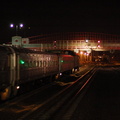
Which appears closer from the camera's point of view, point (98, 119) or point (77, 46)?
point (98, 119)

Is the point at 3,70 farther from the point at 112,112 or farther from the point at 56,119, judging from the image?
the point at 112,112

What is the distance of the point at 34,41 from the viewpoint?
287 ft

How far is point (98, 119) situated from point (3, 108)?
4.05 metres

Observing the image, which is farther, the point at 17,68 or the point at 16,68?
the point at 17,68

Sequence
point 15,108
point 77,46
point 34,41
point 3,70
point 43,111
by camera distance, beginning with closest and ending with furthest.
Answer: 1. point 43,111
2. point 15,108
3. point 3,70
4. point 77,46
5. point 34,41

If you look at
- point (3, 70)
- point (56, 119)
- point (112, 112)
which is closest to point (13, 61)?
point (3, 70)

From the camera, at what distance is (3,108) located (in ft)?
30.3

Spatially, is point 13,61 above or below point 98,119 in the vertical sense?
above

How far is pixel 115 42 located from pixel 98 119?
6374 centimetres

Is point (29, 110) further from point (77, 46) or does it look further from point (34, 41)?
point (34, 41)

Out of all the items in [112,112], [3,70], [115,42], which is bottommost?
[112,112]

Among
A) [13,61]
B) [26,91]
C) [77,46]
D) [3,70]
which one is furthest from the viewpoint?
[77,46]

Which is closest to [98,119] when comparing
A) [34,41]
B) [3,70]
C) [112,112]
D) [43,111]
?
Result: [112,112]

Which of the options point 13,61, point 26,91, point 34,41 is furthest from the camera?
point 34,41
